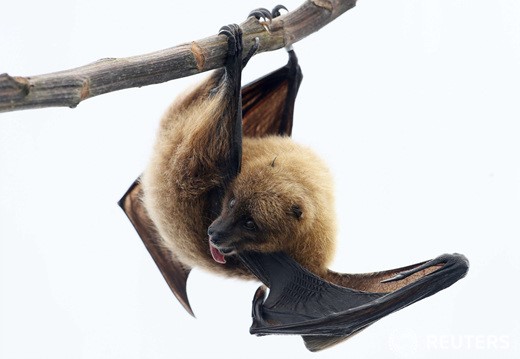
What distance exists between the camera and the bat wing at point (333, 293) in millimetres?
3162

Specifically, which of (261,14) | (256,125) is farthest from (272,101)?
(261,14)

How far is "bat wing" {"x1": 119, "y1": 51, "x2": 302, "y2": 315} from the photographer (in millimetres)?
4195

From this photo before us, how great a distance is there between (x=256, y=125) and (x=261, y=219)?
100 cm

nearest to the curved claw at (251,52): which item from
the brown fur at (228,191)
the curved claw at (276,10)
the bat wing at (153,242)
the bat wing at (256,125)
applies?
the brown fur at (228,191)

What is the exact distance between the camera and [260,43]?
346 cm

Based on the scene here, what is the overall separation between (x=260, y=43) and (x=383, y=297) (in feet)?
4.27

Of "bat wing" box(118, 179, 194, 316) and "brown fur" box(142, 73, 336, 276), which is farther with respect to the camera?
"bat wing" box(118, 179, 194, 316)

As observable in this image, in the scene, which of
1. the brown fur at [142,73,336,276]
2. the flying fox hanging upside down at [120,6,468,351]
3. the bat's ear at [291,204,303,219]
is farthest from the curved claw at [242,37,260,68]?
the bat's ear at [291,204,303,219]

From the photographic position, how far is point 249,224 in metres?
3.34

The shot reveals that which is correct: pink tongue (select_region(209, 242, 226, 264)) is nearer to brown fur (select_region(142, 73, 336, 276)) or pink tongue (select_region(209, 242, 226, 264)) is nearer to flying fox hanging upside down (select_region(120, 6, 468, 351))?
flying fox hanging upside down (select_region(120, 6, 468, 351))

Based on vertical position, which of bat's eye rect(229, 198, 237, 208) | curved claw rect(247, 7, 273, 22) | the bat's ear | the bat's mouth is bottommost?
the bat's mouth

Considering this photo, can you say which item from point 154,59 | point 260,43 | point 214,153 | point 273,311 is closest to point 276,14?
point 260,43

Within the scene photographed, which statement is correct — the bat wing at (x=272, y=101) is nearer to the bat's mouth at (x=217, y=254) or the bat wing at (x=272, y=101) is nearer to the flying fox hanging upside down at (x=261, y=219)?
the flying fox hanging upside down at (x=261, y=219)

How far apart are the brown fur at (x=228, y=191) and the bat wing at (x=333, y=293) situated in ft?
0.37
